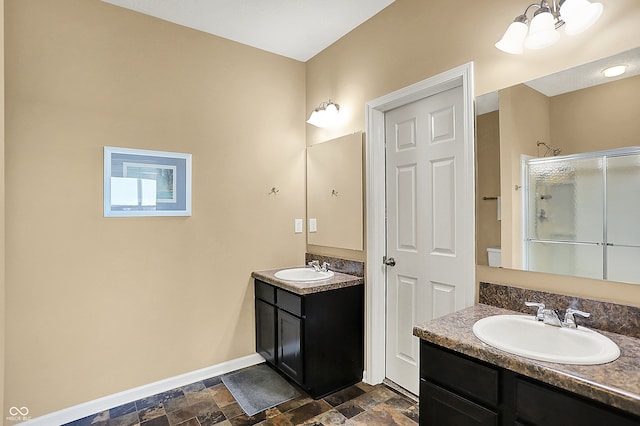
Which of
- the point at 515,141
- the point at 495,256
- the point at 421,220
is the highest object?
the point at 515,141

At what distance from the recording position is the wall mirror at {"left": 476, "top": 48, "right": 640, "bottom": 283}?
1.34m

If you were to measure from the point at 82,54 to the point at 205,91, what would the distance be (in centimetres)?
80

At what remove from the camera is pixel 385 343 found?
2559 mm

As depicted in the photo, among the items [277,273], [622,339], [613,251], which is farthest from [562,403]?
[277,273]

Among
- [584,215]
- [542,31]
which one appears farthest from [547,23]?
[584,215]

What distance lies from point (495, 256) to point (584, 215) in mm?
434

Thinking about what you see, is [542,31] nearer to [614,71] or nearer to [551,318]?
[614,71]

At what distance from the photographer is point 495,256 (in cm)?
175

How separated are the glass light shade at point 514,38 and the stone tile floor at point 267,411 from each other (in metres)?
2.13

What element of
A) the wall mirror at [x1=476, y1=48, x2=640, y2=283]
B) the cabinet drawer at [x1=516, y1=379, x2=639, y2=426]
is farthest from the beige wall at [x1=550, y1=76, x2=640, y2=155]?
the cabinet drawer at [x1=516, y1=379, x2=639, y2=426]

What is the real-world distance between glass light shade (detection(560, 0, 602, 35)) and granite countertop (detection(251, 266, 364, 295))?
1.88 m

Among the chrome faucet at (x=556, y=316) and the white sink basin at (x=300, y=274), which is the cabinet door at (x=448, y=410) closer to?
the chrome faucet at (x=556, y=316)

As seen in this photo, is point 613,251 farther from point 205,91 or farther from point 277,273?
point 205,91

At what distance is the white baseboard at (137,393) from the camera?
213 cm
